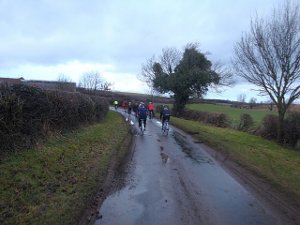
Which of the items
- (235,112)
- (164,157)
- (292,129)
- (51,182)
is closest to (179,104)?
(235,112)

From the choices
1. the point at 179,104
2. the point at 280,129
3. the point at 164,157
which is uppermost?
the point at 280,129

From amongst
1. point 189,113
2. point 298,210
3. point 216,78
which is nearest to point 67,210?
point 298,210

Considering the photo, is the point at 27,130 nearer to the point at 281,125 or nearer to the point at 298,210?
the point at 298,210

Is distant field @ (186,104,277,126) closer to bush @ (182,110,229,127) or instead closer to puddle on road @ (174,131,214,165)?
bush @ (182,110,229,127)

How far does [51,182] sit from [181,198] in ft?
10.2

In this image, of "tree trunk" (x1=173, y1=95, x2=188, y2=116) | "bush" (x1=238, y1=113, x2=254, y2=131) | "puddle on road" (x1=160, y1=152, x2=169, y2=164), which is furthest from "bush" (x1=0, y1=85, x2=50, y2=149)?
"tree trunk" (x1=173, y1=95, x2=188, y2=116)

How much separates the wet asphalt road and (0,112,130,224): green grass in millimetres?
681

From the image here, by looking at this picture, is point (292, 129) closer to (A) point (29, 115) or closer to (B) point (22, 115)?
(A) point (29, 115)

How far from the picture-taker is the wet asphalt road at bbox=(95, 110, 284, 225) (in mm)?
6555

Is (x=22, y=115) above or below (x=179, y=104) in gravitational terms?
above

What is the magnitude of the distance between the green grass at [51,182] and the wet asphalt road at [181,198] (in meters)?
0.68

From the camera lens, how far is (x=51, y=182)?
820 centimetres

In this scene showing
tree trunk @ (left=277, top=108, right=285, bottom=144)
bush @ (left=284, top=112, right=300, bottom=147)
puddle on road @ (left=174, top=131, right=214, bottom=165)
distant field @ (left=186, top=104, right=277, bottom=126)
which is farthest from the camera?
distant field @ (left=186, top=104, right=277, bottom=126)

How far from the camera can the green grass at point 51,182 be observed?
6.26 metres
